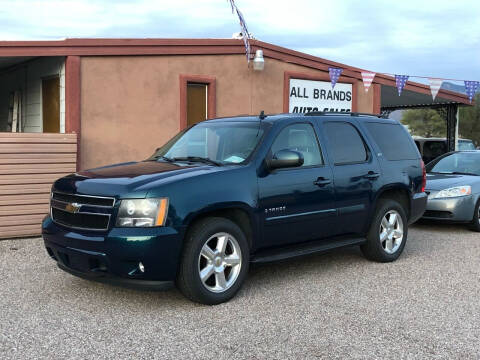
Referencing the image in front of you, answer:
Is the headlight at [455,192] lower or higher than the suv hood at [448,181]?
lower

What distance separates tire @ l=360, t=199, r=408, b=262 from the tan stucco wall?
479 cm

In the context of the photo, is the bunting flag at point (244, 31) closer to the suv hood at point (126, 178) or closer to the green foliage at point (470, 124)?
the suv hood at point (126, 178)

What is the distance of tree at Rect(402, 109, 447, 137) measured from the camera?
232ft

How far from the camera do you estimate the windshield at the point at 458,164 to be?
33.1 ft

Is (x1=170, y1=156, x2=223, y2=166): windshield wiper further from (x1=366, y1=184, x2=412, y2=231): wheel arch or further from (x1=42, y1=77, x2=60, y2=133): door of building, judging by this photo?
(x1=42, y1=77, x2=60, y2=133): door of building

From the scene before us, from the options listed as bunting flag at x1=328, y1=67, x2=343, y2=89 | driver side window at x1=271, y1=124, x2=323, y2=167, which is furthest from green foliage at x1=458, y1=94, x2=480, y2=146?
driver side window at x1=271, y1=124, x2=323, y2=167

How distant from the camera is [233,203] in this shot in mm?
5047

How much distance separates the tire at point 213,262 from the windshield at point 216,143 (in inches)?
31.6

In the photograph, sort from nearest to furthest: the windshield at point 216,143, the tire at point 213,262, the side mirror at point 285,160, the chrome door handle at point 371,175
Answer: the tire at point 213,262, the side mirror at point 285,160, the windshield at point 216,143, the chrome door handle at point 371,175

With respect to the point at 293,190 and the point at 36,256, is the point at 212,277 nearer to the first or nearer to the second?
the point at 293,190

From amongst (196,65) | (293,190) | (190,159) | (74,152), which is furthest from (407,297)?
(196,65)

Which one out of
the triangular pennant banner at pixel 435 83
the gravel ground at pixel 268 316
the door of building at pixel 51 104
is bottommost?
the gravel ground at pixel 268 316

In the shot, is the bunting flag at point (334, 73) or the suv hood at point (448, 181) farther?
the bunting flag at point (334, 73)

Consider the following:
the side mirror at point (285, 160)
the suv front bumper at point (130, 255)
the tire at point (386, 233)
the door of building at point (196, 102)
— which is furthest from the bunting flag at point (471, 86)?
the suv front bumper at point (130, 255)
